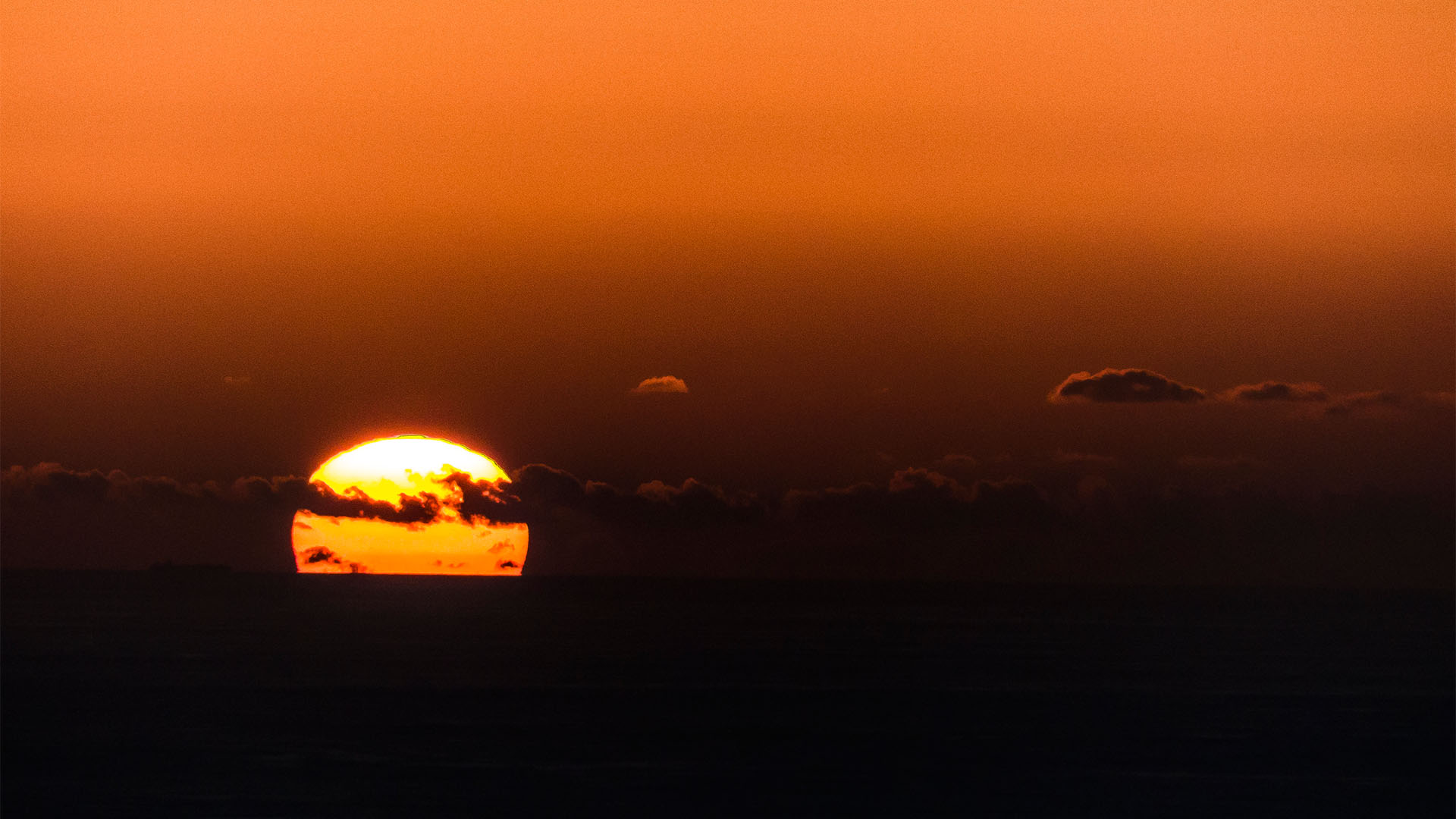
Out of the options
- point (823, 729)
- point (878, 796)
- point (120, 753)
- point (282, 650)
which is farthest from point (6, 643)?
point (878, 796)

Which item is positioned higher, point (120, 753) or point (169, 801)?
point (120, 753)

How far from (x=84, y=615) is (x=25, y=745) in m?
97.1

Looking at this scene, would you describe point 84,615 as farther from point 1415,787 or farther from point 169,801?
point 1415,787

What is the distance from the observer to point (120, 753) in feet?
117

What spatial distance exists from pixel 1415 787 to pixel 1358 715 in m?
18.9

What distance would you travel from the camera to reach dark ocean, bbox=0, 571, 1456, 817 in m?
29.4

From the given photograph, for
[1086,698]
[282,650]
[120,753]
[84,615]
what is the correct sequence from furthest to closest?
1. [84,615]
2. [282,650]
3. [1086,698]
4. [120,753]

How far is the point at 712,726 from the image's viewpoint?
41906 millimetres

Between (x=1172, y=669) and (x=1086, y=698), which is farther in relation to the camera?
(x=1172, y=669)

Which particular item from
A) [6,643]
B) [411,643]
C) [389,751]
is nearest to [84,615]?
[6,643]

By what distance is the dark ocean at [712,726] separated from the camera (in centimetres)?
2936

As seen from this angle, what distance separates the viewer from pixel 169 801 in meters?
28.5

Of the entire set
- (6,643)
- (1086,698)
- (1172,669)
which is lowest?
(1086,698)

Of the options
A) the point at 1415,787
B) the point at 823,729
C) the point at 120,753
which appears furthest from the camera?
the point at 823,729
